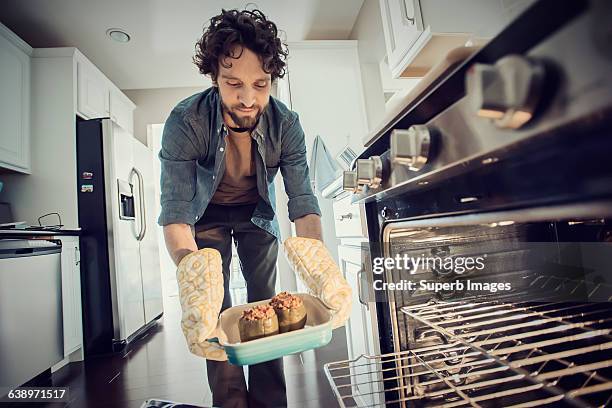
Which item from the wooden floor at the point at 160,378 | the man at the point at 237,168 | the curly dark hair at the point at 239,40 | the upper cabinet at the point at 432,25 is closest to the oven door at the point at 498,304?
the man at the point at 237,168

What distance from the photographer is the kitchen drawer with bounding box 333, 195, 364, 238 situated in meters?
0.99

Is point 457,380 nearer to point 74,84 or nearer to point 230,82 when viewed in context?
point 230,82

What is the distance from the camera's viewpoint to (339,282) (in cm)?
66

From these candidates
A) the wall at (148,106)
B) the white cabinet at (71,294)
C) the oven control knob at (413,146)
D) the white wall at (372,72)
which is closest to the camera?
the oven control knob at (413,146)

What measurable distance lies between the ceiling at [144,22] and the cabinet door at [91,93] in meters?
0.25

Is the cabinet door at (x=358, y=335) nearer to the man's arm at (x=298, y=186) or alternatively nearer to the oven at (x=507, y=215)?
the oven at (x=507, y=215)

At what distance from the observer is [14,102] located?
222 cm

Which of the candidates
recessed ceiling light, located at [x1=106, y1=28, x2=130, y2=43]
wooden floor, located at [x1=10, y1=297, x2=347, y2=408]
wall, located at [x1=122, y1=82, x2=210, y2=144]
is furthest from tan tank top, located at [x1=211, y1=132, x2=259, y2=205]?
wall, located at [x1=122, y1=82, x2=210, y2=144]

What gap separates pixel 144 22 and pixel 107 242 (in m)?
1.66

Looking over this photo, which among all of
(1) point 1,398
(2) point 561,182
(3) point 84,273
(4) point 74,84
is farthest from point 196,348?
(4) point 74,84

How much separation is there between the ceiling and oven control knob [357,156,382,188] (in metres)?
2.26

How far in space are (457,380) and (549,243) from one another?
0.98 feet

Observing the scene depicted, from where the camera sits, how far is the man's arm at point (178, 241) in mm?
812

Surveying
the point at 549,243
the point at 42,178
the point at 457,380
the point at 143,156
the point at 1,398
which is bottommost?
the point at 1,398
